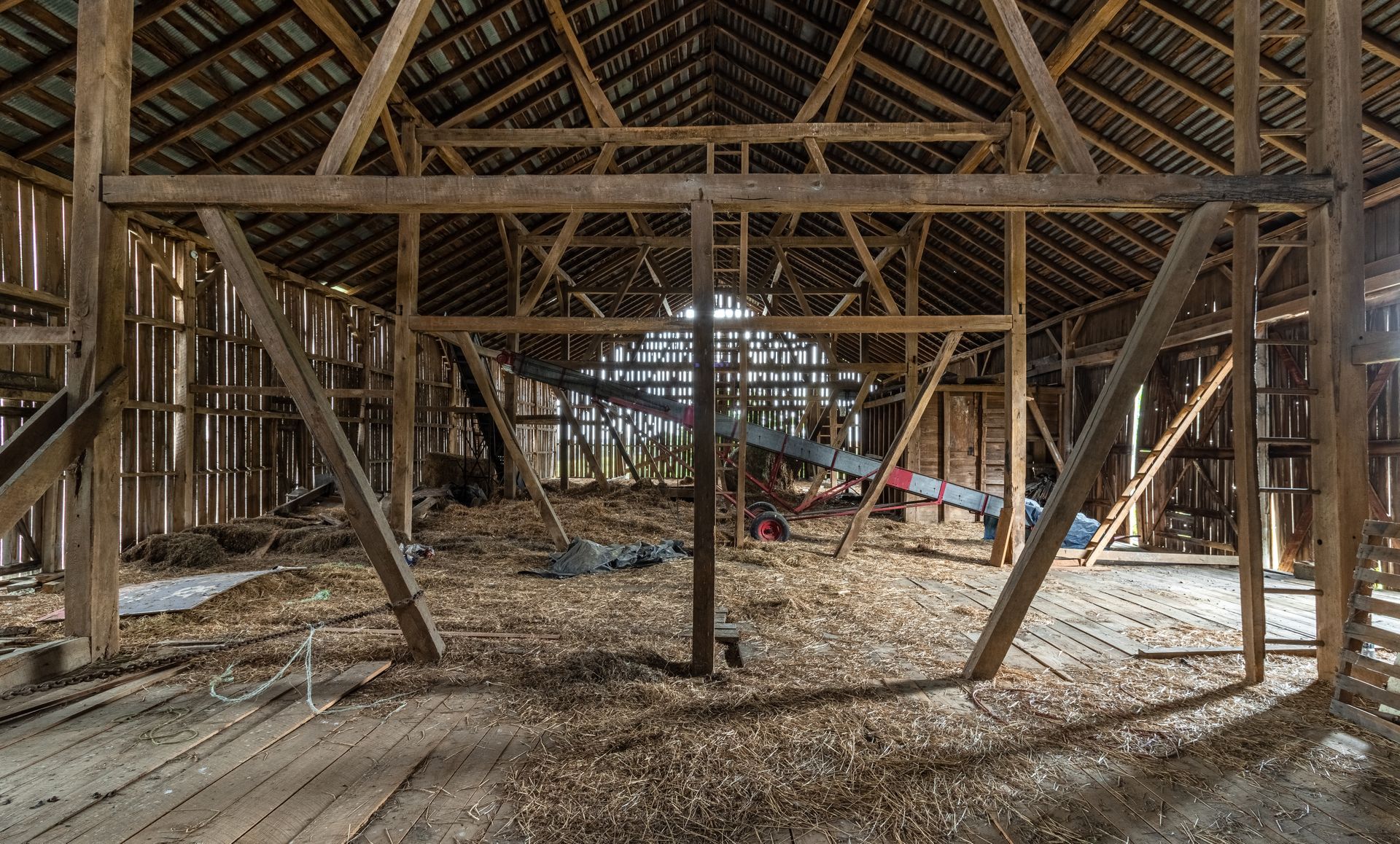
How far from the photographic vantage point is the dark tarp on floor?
6.62 meters

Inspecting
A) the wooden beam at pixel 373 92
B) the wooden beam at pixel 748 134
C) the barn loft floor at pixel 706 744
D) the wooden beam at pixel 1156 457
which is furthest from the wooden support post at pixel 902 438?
the wooden beam at pixel 373 92

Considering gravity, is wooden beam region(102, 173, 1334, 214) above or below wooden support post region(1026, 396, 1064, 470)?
above

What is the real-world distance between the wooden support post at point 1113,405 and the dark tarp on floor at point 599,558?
4.40 meters

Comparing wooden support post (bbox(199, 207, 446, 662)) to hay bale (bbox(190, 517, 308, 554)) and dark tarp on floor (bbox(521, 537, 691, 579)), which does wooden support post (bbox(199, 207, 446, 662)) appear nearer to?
dark tarp on floor (bbox(521, 537, 691, 579))

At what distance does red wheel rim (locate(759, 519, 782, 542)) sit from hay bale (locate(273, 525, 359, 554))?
5446 millimetres

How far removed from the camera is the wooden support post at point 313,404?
3.32m

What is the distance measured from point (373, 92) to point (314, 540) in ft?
19.9

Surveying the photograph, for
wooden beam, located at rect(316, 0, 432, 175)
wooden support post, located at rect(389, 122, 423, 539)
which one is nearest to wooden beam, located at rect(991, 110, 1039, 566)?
wooden beam, located at rect(316, 0, 432, 175)

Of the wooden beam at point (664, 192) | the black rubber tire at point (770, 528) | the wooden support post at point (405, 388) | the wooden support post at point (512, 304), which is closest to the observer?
the wooden beam at point (664, 192)

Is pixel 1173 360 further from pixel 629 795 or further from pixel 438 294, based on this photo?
pixel 438 294

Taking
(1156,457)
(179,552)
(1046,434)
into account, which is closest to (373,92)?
(179,552)

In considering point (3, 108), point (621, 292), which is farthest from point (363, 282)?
point (3, 108)

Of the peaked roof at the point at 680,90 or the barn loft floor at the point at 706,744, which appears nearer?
the barn loft floor at the point at 706,744

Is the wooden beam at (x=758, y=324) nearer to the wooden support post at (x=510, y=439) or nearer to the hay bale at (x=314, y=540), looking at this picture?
the wooden support post at (x=510, y=439)
